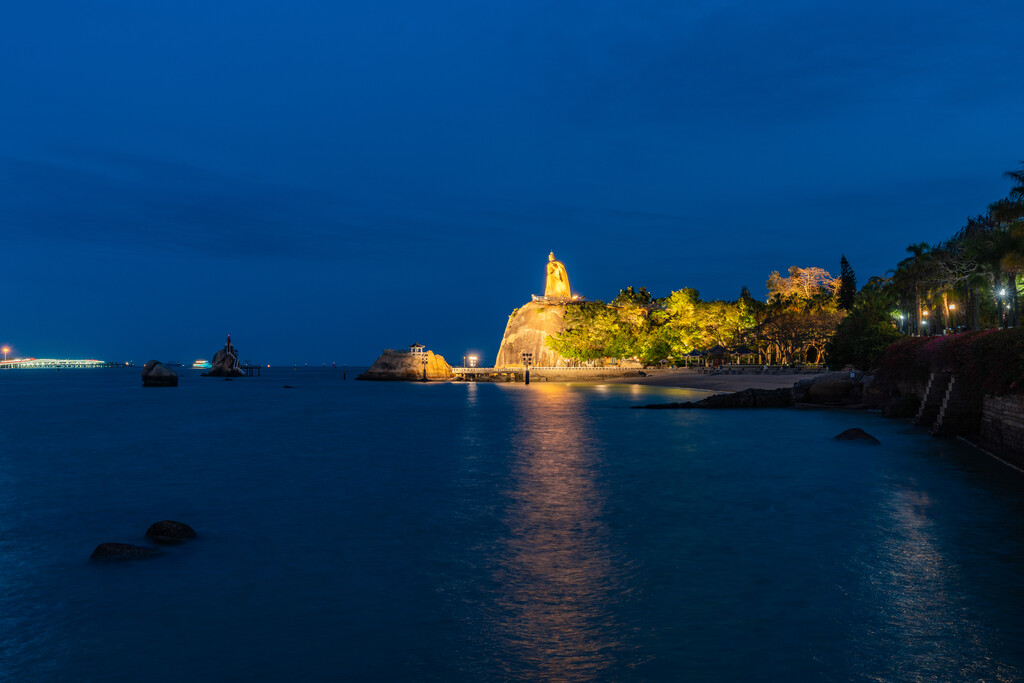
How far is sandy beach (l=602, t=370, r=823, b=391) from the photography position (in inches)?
2616

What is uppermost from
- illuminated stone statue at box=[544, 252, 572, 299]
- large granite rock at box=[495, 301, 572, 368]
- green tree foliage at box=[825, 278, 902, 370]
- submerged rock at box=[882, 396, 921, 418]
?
illuminated stone statue at box=[544, 252, 572, 299]

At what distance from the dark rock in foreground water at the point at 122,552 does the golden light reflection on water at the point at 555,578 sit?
5959mm

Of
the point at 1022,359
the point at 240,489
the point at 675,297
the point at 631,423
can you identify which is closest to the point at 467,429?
the point at 631,423

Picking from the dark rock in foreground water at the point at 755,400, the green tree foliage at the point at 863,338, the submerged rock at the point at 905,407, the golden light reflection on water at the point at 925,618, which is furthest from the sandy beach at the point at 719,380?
the golden light reflection on water at the point at 925,618

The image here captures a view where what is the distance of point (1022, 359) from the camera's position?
20.8 m

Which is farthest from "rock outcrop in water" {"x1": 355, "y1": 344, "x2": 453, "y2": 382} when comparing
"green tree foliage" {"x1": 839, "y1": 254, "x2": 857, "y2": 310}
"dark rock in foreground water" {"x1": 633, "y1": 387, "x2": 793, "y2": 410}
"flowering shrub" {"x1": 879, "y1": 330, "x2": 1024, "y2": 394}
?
"flowering shrub" {"x1": 879, "y1": 330, "x2": 1024, "y2": 394}

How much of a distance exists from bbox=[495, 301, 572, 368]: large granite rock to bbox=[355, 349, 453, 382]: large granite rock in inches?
973

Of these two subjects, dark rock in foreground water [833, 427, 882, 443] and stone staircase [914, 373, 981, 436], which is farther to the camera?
stone staircase [914, 373, 981, 436]

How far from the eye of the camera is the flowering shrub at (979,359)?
72.2 feet

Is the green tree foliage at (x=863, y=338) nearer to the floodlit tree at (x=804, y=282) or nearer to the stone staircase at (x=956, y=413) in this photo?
the stone staircase at (x=956, y=413)

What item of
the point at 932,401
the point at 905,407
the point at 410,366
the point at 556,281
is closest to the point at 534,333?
the point at 556,281

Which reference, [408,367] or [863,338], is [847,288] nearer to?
[863,338]

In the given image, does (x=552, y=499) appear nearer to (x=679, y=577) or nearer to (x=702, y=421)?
(x=679, y=577)

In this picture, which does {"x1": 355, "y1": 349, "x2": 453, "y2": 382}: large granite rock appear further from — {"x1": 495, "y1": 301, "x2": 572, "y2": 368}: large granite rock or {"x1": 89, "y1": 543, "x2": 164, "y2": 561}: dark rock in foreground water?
{"x1": 89, "y1": 543, "x2": 164, "y2": 561}: dark rock in foreground water
